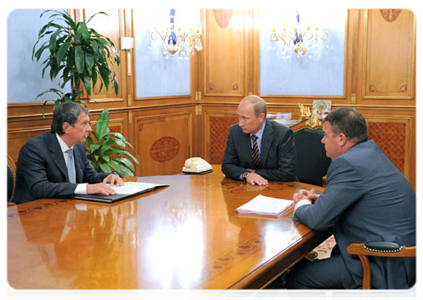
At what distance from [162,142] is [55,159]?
3873 mm

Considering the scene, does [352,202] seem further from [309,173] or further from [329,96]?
[329,96]

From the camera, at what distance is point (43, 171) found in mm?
3086

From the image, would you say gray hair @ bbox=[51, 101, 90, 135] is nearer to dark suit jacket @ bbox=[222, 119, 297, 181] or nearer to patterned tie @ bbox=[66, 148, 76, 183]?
patterned tie @ bbox=[66, 148, 76, 183]

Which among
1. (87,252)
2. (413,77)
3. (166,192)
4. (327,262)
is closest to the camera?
(87,252)

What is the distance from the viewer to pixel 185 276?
5.72 feet

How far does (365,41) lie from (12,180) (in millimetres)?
4944

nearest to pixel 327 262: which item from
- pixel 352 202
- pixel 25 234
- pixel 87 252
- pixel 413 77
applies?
pixel 352 202

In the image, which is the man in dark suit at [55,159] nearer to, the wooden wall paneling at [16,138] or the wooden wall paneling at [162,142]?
the wooden wall paneling at [16,138]

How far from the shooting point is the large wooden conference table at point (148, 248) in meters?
1.67

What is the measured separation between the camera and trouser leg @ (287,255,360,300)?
91.3 inches

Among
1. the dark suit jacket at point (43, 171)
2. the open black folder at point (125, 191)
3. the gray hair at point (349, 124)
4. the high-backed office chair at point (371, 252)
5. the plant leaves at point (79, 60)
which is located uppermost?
the plant leaves at point (79, 60)

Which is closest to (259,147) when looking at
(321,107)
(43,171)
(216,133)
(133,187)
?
(133,187)

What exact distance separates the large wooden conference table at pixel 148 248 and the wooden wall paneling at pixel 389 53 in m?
4.09

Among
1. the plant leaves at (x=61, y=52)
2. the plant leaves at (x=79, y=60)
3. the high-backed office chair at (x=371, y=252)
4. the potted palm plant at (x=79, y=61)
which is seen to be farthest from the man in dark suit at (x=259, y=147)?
the plant leaves at (x=61, y=52)
